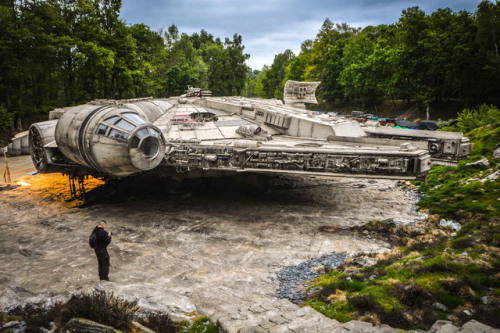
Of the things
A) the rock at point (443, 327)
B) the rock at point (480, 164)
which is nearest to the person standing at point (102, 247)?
the rock at point (443, 327)

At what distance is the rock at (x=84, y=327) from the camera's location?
524 centimetres

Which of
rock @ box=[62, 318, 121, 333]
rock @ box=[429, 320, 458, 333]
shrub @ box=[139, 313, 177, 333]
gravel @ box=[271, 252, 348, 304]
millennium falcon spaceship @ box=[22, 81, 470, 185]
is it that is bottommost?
gravel @ box=[271, 252, 348, 304]

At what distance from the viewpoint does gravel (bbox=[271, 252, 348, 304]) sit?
29.6ft

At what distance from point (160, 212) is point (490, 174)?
16.0 m

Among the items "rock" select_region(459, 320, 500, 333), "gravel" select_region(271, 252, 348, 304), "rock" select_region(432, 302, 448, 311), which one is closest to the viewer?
"rock" select_region(459, 320, 500, 333)

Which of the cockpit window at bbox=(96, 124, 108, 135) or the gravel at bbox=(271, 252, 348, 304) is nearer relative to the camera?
the gravel at bbox=(271, 252, 348, 304)

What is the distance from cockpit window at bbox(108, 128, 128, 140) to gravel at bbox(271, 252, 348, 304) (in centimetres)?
771

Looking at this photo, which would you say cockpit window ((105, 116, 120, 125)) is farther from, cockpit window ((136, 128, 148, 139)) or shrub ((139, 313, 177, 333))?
shrub ((139, 313, 177, 333))

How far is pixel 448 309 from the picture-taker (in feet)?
22.5

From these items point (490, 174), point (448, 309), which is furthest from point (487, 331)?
point (490, 174)

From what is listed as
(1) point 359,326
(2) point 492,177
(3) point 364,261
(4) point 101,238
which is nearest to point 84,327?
(4) point 101,238

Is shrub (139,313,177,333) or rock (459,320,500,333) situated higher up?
rock (459,320,500,333)

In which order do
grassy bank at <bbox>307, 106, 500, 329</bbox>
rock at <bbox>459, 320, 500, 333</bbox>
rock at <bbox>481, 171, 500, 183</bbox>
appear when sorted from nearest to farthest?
rock at <bbox>459, 320, 500, 333</bbox> → grassy bank at <bbox>307, 106, 500, 329</bbox> → rock at <bbox>481, 171, 500, 183</bbox>

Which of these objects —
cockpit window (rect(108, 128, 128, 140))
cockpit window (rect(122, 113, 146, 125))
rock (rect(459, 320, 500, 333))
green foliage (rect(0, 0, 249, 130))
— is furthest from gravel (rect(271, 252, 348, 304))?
green foliage (rect(0, 0, 249, 130))
